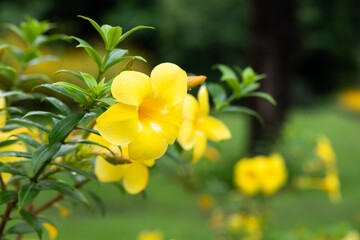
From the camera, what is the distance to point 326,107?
1301 cm

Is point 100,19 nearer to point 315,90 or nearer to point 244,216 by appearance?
point 315,90

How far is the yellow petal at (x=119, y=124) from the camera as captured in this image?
0.40 m

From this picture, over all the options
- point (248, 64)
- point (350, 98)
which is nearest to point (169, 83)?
point (248, 64)

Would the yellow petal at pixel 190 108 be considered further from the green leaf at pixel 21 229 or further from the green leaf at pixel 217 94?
the green leaf at pixel 21 229

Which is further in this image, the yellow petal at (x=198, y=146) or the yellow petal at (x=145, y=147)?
the yellow petal at (x=198, y=146)

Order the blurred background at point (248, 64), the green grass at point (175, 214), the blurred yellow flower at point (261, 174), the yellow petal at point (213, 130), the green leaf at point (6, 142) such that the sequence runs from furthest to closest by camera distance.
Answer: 1. the blurred background at point (248, 64)
2. the green grass at point (175, 214)
3. the blurred yellow flower at point (261, 174)
4. the yellow petal at point (213, 130)
5. the green leaf at point (6, 142)

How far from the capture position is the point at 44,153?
0.45 metres

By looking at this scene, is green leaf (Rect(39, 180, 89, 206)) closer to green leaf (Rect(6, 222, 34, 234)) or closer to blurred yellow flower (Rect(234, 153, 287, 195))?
green leaf (Rect(6, 222, 34, 234))

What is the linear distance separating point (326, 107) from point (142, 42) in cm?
542

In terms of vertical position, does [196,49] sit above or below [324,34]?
below

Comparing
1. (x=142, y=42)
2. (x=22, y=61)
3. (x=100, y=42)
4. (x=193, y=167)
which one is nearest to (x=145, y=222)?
(x=193, y=167)

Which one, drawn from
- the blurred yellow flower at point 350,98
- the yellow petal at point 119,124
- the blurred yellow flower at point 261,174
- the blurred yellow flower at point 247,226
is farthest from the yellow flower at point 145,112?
the blurred yellow flower at point 350,98

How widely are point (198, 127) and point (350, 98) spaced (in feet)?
53.4

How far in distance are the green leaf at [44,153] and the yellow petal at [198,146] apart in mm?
180
